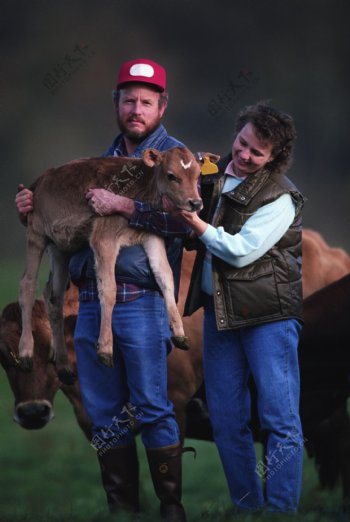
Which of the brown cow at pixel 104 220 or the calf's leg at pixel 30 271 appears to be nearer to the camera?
the brown cow at pixel 104 220

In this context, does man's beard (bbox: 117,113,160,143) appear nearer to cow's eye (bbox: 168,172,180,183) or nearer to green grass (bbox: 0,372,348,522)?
cow's eye (bbox: 168,172,180,183)

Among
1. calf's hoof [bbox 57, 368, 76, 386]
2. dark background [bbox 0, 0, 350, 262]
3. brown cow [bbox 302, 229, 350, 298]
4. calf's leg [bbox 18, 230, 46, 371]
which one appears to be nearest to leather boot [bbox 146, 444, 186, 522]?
calf's hoof [bbox 57, 368, 76, 386]

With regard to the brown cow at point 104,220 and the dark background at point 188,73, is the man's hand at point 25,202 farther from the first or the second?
the dark background at point 188,73

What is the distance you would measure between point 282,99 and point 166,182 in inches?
891

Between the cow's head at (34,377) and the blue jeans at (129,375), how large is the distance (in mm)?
1543

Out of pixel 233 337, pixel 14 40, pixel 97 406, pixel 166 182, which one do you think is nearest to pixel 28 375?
pixel 97 406

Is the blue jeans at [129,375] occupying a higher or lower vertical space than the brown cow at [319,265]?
lower

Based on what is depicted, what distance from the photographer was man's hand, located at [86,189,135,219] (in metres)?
4.22

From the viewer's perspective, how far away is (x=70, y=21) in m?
24.4

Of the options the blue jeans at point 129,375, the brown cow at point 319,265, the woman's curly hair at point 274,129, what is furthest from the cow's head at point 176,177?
the brown cow at point 319,265

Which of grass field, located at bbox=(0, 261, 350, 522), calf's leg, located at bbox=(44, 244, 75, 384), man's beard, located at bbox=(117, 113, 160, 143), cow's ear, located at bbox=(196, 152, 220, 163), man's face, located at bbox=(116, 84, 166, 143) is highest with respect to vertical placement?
man's face, located at bbox=(116, 84, 166, 143)

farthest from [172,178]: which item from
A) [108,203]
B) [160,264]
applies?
[160,264]

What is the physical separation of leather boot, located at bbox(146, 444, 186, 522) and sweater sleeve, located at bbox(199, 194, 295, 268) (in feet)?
3.10

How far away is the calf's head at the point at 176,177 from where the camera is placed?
4.09 m
